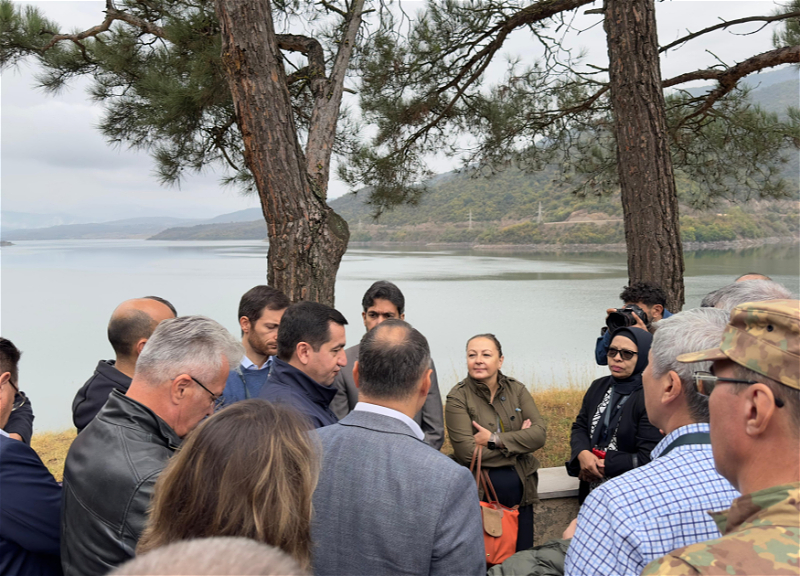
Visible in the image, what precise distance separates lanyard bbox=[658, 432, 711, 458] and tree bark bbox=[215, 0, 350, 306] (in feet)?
8.20

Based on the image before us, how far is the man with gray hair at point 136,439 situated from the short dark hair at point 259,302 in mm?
1104

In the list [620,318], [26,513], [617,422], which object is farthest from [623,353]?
[26,513]

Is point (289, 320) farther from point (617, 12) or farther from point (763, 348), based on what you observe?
point (617, 12)

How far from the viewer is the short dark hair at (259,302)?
2729 mm

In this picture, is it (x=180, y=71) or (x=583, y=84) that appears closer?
(x=180, y=71)

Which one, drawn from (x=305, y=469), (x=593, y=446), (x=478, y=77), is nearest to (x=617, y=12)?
(x=478, y=77)

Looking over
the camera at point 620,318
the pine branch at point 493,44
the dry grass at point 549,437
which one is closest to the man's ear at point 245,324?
the camera at point 620,318

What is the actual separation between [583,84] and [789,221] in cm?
1723

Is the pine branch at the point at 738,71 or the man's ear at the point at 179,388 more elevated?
the pine branch at the point at 738,71

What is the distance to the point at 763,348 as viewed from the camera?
88 centimetres

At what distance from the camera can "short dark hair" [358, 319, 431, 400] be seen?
1420 millimetres

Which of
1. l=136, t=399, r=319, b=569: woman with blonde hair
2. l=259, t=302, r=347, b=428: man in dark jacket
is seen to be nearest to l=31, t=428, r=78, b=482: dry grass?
l=259, t=302, r=347, b=428: man in dark jacket

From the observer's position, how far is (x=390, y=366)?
4.71ft

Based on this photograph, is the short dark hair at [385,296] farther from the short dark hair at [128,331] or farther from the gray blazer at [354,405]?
the short dark hair at [128,331]
